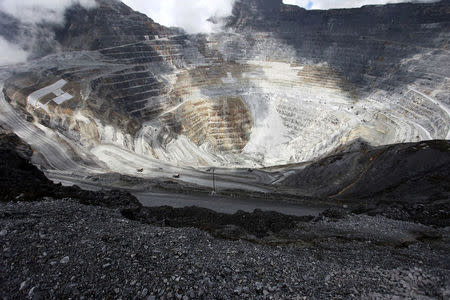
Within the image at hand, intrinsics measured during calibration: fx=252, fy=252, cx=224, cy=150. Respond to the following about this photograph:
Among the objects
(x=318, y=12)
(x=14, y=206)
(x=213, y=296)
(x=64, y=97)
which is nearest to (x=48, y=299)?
(x=213, y=296)

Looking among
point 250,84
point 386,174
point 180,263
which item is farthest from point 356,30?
point 180,263

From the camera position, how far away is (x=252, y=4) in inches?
3890

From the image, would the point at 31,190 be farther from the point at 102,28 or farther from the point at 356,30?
the point at 356,30

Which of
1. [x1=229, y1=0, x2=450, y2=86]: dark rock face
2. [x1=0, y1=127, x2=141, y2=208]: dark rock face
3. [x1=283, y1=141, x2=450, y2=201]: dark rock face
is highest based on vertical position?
[x1=229, y1=0, x2=450, y2=86]: dark rock face

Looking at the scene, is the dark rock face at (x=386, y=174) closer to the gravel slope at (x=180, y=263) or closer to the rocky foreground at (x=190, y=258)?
the rocky foreground at (x=190, y=258)

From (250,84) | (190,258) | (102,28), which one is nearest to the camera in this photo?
(190,258)

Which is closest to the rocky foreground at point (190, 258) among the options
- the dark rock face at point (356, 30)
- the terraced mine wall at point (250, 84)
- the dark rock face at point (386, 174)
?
the dark rock face at point (386, 174)

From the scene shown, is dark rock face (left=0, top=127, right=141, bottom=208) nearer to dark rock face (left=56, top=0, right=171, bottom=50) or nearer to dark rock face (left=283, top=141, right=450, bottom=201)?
dark rock face (left=283, top=141, right=450, bottom=201)

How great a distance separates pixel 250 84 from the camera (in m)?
79.5

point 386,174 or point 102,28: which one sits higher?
point 102,28

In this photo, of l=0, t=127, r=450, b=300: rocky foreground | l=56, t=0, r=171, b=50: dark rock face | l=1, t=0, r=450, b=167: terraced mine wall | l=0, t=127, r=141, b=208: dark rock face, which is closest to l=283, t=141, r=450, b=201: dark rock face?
l=0, t=127, r=450, b=300: rocky foreground

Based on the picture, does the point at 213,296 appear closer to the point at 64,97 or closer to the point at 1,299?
the point at 1,299

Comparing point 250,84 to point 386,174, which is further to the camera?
point 250,84

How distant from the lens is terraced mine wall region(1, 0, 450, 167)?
52031 mm
